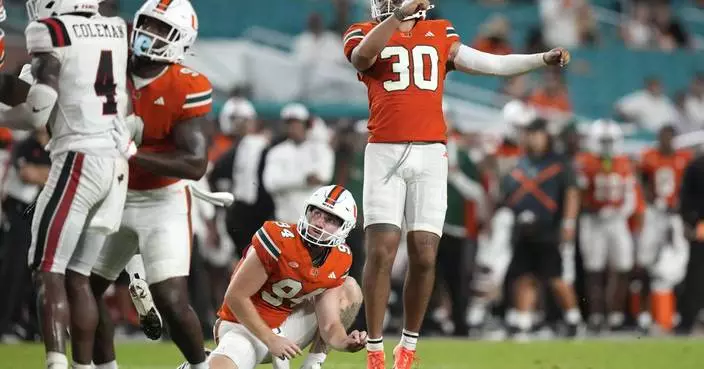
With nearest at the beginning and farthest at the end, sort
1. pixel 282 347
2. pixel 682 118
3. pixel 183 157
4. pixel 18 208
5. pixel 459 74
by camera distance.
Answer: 1. pixel 282 347
2. pixel 183 157
3. pixel 18 208
4. pixel 682 118
5. pixel 459 74

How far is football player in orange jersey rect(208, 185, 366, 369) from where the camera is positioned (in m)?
6.38

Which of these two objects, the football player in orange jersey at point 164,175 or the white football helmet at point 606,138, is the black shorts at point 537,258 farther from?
the football player in orange jersey at point 164,175

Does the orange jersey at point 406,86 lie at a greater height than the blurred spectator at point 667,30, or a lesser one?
greater

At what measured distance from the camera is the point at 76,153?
607 cm

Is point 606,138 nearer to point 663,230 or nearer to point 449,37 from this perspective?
point 663,230

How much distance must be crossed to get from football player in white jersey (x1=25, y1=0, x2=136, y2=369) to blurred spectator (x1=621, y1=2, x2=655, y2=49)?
1208 cm

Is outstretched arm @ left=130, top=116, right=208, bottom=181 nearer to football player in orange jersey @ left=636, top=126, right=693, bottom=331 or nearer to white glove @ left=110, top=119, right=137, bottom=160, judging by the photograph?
white glove @ left=110, top=119, right=137, bottom=160

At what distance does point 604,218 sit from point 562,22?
4.64 m

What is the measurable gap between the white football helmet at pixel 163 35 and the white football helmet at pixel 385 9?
3.52 ft

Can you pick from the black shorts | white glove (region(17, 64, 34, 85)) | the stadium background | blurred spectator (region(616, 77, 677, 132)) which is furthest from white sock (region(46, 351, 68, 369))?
blurred spectator (region(616, 77, 677, 132))

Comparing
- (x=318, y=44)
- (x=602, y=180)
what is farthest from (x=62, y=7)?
(x=318, y=44)

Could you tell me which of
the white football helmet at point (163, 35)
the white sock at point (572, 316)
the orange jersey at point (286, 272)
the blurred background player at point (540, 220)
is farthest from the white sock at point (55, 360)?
the white sock at point (572, 316)

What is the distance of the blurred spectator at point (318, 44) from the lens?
50.1ft

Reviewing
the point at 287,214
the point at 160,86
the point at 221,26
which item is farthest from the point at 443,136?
the point at 221,26
